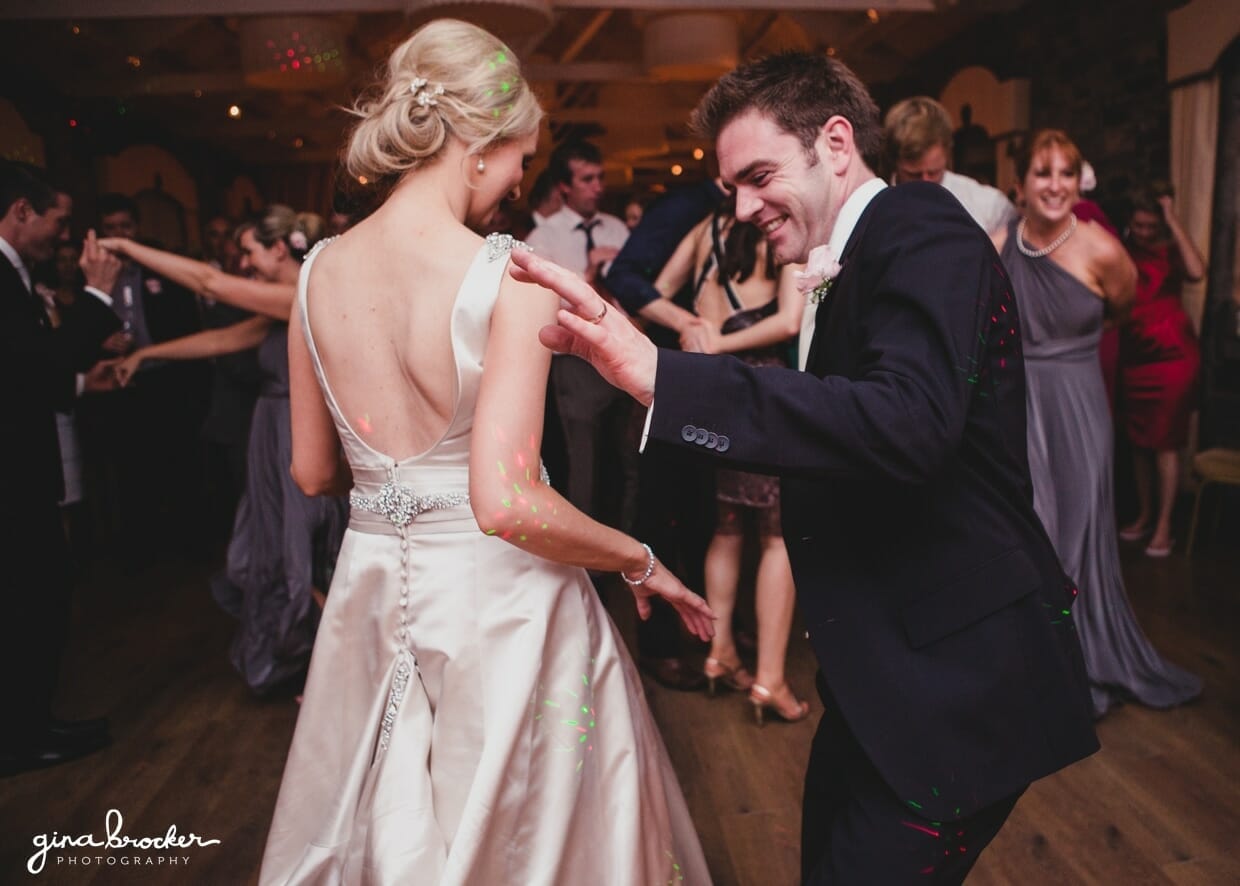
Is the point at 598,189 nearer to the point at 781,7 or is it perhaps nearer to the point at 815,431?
the point at 781,7

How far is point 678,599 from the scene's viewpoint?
142 cm

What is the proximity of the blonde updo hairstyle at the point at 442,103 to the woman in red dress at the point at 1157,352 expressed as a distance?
171 inches

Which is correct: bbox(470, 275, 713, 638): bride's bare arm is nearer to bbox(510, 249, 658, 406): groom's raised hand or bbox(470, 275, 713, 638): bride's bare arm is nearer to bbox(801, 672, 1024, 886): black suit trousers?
bbox(510, 249, 658, 406): groom's raised hand

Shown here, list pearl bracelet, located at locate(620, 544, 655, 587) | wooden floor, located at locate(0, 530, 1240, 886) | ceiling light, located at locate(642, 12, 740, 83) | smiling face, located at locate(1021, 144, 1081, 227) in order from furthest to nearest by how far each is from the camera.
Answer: ceiling light, located at locate(642, 12, 740, 83)
smiling face, located at locate(1021, 144, 1081, 227)
wooden floor, located at locate(0, 530, 1240, 886)
pearl bracelet, located at locate(620, 544, 655, 587)

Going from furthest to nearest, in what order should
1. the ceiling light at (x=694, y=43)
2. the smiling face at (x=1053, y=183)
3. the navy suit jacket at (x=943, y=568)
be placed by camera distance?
the ceiling light at (x=694, y=43)
the smiling face at (x=1053, y=183)
the navy suit jacket at (x=943, y=568)

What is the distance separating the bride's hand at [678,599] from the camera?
4.62 ft

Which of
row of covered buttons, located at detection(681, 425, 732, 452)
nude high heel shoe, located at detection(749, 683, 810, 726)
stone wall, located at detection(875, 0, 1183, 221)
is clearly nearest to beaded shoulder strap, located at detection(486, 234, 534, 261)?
row of covered buttons, located at detection(681, 425, 732, 452)

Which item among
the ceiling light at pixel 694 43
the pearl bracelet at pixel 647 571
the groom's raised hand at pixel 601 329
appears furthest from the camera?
the ceiling light at pixel 694 43

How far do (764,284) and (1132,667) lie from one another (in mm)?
1599

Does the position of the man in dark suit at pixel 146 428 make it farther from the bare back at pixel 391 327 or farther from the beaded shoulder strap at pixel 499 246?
the beaded shoulder strap at pixel 499 246

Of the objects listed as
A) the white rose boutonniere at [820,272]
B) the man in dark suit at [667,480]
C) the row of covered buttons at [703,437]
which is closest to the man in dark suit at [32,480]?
the man in dark suit at [667,480]

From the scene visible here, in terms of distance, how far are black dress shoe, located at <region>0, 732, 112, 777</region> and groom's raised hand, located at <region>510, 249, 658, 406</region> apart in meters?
2.60

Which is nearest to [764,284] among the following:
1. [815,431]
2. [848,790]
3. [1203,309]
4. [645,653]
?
[645,653]

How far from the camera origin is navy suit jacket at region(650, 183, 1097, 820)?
972mm
